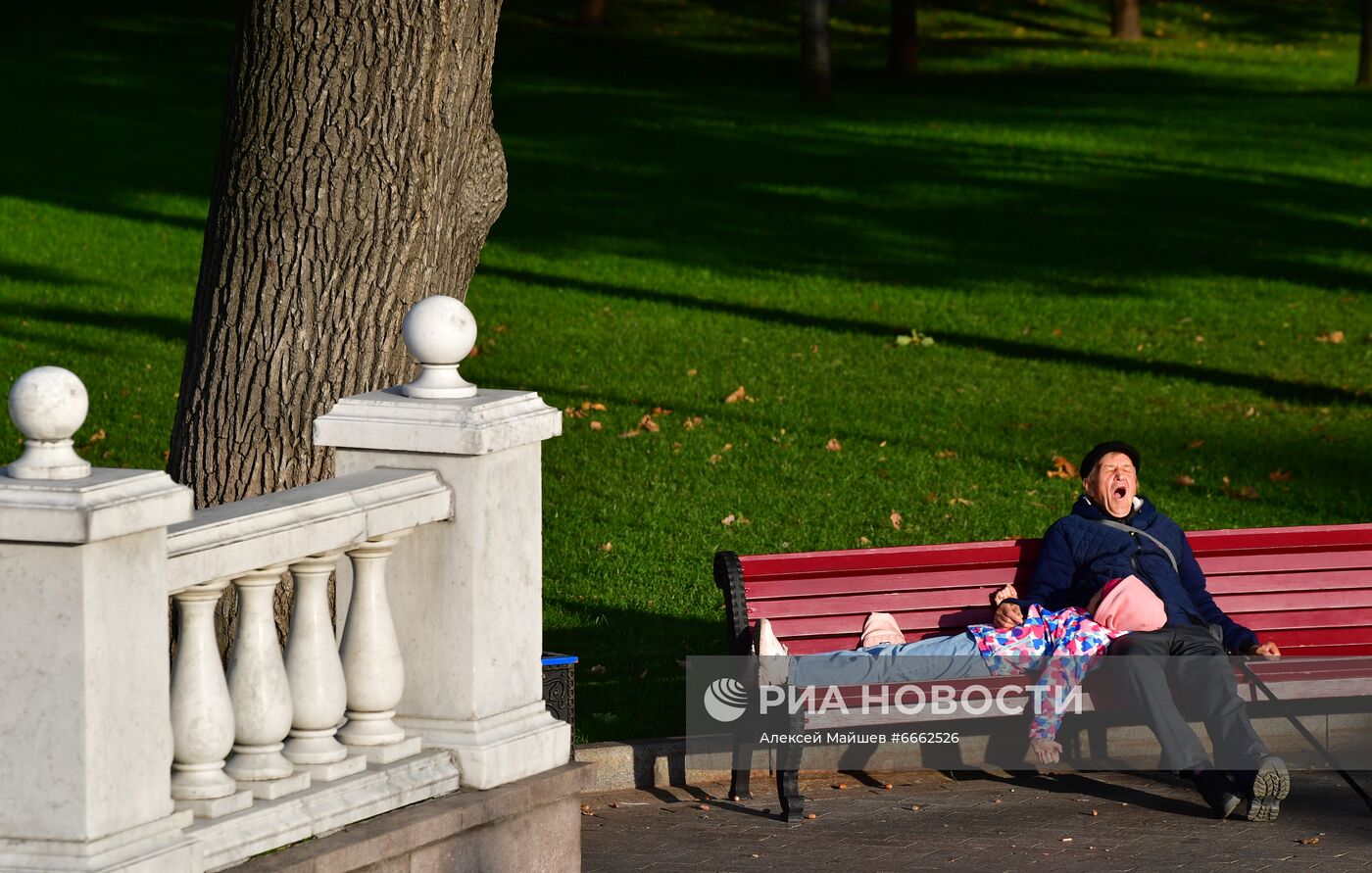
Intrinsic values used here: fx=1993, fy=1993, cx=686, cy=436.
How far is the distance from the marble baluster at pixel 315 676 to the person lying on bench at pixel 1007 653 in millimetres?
2237

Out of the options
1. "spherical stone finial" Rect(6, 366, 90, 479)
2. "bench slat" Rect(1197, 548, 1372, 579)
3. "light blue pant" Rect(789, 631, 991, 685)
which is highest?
"spherical stone finial" Rect(6, 366, 90, 479)

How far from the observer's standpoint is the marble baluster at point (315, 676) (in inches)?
188

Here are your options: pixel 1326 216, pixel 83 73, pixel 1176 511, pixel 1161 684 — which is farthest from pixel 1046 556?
pixel 83 73

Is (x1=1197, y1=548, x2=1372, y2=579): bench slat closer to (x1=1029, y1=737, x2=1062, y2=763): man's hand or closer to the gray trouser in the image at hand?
the gray trouser

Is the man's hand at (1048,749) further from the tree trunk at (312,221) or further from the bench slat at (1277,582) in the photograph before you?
the tree trunk at (312,221)

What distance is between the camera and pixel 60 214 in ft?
66.2

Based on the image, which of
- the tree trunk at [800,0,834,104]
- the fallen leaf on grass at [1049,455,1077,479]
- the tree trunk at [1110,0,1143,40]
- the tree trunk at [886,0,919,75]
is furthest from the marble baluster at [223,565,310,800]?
the tree trunk at [1110,0,1143,40]

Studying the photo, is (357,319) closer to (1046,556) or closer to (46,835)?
(1046,556)

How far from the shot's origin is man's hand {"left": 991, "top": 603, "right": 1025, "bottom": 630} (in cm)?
723

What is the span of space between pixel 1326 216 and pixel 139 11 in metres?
24.5

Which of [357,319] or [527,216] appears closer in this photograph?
[357,319]

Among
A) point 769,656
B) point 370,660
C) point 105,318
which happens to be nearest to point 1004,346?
point 105,318
